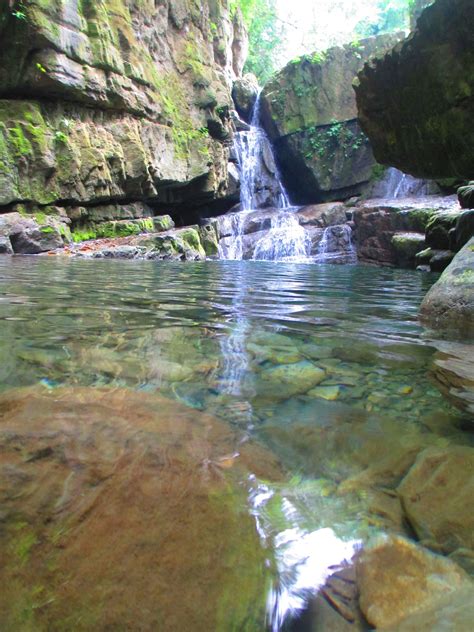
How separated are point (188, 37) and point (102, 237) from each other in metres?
10.2

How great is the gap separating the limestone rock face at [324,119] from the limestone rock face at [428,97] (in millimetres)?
12674

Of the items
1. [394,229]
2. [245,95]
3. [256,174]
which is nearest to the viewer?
[394,229]

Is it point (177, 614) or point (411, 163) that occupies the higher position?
point (411, 163)

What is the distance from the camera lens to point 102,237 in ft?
44.6

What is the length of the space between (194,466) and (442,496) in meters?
0.63

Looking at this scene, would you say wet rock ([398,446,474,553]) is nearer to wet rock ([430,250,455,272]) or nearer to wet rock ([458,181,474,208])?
wet rock ([430,250,455,272])

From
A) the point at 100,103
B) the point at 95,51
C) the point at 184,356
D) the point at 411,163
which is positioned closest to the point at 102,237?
the point at 100,103

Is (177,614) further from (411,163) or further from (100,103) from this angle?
(100,103)

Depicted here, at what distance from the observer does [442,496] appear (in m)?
1.01

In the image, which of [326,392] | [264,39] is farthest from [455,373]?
[264,39]

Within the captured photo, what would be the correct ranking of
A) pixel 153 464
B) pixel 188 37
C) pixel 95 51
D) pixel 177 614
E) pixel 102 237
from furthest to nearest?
pixel 188 37, pixel 102 237, pixel 95 51, pixel 153 464, pixel 177 614

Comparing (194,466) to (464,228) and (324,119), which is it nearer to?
(464,228)

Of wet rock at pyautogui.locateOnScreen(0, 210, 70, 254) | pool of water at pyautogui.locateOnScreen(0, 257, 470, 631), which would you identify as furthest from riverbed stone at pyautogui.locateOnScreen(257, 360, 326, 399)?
wet rock at pyautogui.locateOnScreen(0, 210, 70, 254)

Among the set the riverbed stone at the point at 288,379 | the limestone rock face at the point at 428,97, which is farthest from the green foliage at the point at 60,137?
the riverbed stone at the point at 288,379
